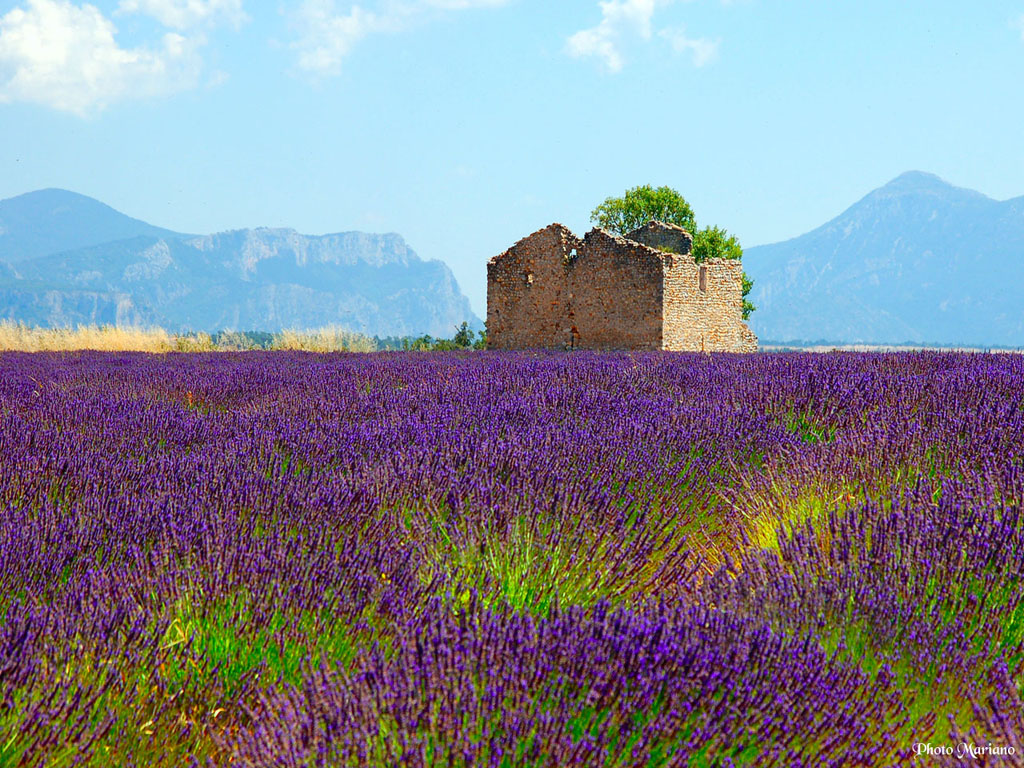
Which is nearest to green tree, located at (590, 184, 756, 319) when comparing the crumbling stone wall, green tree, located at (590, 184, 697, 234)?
green tree, located at (590, 184, 697, 234)

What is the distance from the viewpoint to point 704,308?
18578 mm

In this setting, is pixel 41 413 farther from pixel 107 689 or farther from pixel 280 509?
pixel 107 689

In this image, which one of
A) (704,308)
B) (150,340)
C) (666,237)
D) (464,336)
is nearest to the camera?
(150,340)

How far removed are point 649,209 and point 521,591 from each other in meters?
29.4

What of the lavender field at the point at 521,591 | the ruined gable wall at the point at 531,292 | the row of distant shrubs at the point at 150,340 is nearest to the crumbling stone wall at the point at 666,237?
the ruined gable wall at the point at 531,292

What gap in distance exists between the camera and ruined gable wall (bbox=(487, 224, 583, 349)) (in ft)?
61.0

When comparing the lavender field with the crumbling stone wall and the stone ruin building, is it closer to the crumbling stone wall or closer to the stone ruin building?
the stone ruin building

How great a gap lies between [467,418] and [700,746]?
235 cm

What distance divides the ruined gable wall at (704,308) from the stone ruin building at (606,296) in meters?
0.02

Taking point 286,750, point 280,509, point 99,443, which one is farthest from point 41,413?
point 286,750

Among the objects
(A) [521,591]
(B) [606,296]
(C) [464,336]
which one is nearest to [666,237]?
(B) [606,296]

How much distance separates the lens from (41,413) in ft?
12.3

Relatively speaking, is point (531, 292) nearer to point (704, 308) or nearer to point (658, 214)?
point (704, 308)

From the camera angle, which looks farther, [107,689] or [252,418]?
[252,418]
